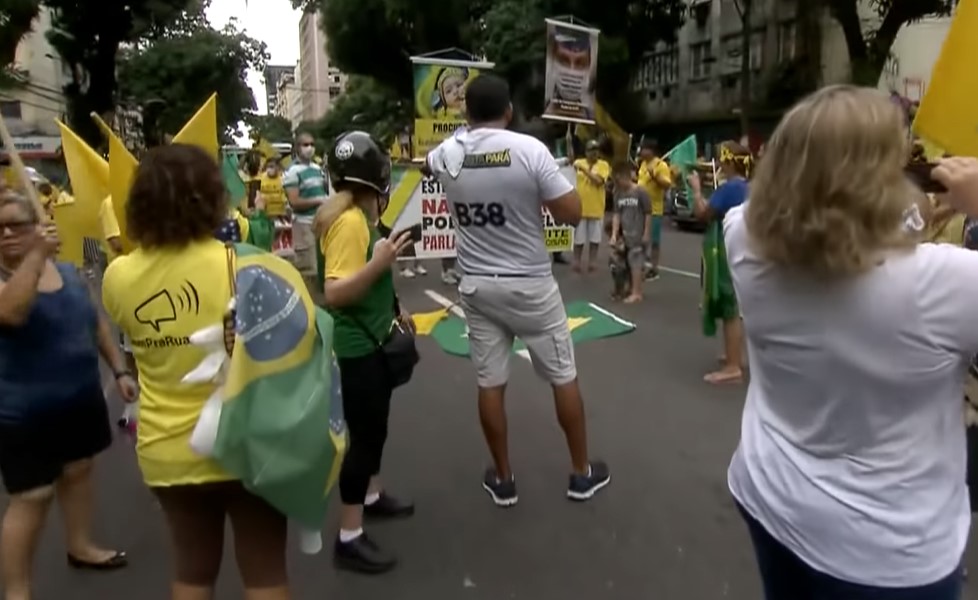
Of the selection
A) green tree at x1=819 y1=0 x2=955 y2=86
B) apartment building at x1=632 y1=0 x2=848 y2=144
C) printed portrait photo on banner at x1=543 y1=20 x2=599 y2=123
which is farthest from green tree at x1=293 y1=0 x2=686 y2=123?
printed portrait photo on banner at x1=543 y1=20 x2=599 y2=123

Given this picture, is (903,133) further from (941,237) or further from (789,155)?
(941,237)

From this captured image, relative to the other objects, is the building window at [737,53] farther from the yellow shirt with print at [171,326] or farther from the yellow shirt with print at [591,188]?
the yellow shirt with print at [171,326]

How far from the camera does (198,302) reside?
264cm

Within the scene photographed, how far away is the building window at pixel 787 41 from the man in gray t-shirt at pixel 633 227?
75.2 ft

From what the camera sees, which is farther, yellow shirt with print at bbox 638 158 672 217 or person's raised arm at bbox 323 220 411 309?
yellow shirt with print at bbox 638 158 672 217

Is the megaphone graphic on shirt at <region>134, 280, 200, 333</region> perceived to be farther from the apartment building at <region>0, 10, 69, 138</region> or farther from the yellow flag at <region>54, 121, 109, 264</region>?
the apartment building at <region>0, 10, 69, 138</region>

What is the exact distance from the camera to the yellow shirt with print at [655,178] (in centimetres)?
1188

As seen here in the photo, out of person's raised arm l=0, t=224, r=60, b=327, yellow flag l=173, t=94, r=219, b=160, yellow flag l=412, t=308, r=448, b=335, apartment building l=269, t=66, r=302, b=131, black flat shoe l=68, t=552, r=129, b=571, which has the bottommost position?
black flat shoe l=68, t=552, r=129, b=571

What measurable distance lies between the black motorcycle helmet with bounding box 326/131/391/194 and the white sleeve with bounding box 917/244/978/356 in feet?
7.92

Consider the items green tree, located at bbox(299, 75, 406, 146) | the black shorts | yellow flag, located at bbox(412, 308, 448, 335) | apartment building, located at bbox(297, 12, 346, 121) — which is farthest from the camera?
apartment building, located at bbox(297, 12, 346, 121)

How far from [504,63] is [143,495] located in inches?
1008

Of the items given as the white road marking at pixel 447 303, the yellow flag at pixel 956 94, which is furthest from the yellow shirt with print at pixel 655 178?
the yellow flag at pixel 956 94

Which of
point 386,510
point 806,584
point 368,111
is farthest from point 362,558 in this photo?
point 368,111

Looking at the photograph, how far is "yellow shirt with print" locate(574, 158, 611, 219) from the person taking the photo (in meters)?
12.6
